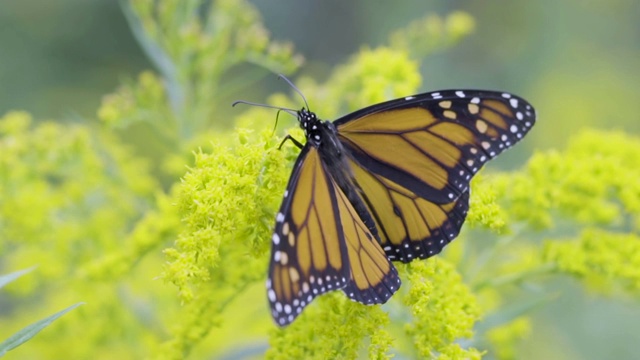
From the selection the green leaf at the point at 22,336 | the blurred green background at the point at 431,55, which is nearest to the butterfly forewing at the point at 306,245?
the green leaf at the point at 22,336

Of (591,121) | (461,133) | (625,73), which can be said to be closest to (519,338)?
(461,133)

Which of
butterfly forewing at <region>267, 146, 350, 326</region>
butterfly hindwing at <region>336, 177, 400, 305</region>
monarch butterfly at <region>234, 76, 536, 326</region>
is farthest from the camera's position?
monarch butterfly at <region>234, 76, 536, 326</region>

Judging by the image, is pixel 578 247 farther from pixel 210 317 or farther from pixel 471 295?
pixel 210 317

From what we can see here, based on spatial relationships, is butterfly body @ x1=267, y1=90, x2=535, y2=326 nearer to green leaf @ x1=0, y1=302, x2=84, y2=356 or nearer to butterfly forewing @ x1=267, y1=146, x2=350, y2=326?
butterfly forewing @ x1=267, y1=146, x2=350, y2=326

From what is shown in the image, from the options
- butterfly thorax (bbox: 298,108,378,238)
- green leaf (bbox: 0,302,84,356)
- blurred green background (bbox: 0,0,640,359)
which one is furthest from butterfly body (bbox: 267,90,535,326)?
blurred green background (bbox: 0,0,640,359)

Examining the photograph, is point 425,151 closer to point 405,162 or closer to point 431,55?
point 405,162

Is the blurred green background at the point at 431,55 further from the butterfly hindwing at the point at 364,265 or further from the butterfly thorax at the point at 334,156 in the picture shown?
the butterfly hindwing at the point at 364,265

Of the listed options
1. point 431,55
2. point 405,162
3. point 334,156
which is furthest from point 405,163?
point 431,55

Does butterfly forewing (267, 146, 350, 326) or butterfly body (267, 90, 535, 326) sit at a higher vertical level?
butterfly body (267, 90, 535, 326)
